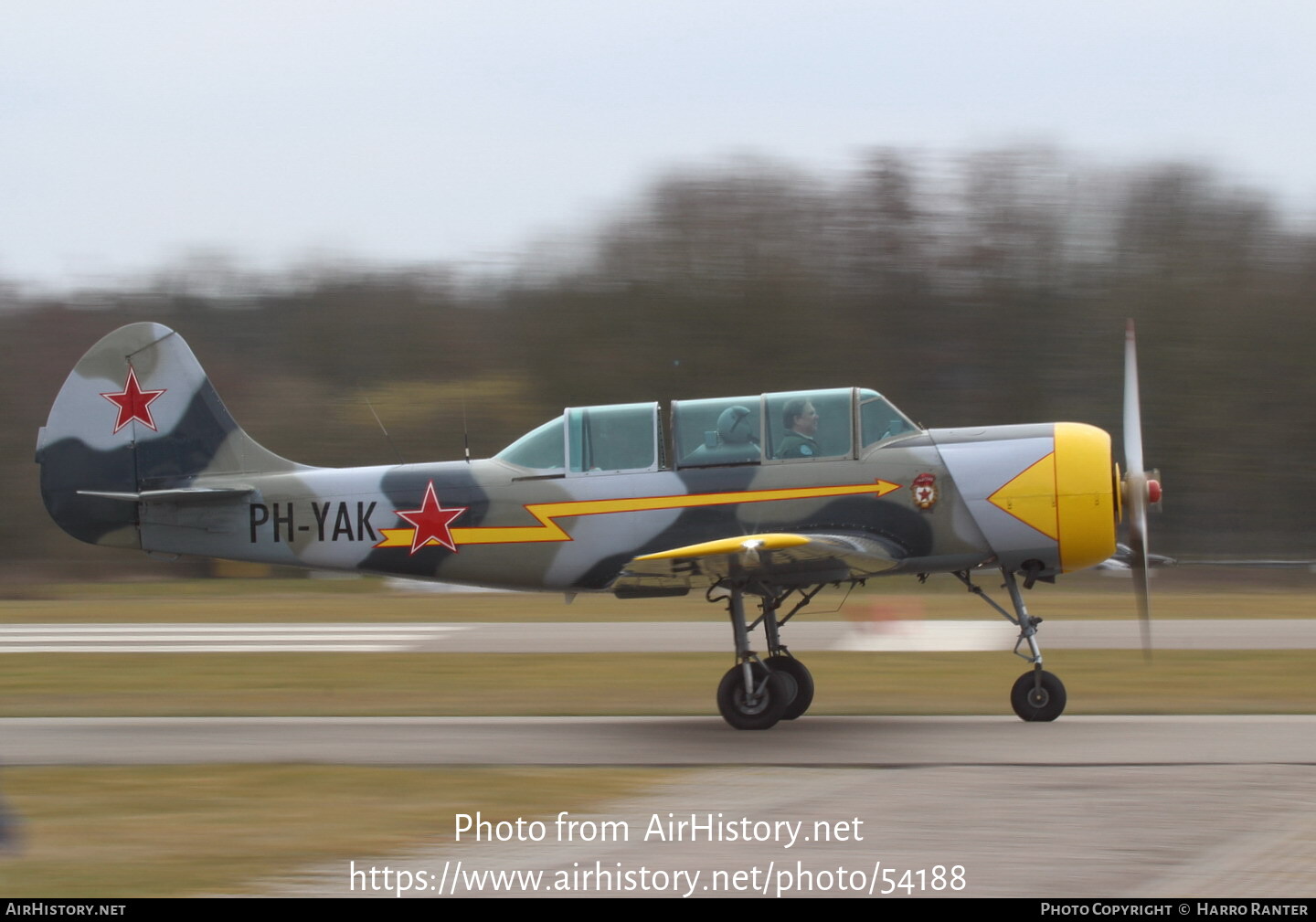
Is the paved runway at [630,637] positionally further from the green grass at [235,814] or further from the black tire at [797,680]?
the green grass at [235,814]

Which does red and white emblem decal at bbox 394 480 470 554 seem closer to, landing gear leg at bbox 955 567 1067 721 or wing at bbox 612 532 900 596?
wing at bbox 612 532 900 596

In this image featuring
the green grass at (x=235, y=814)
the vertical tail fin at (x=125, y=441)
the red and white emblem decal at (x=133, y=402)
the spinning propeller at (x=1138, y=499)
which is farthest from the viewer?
the red and white emblem decal at (x=133, y=402)

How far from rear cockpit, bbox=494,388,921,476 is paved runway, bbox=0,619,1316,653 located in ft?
17.0

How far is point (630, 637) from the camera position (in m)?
15.8

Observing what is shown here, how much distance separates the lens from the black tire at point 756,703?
30.8 feet

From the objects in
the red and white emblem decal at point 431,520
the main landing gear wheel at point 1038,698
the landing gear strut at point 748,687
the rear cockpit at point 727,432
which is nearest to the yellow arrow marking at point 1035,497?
the rear cockpit at point 727,432

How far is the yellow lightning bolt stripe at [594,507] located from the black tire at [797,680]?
1387 mm

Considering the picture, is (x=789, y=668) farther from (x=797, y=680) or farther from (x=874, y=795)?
(x=874, y=795)

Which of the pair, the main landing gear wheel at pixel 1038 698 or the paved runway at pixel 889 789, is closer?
the paved runway at pixel 889 789

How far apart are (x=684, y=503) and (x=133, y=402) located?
461 cm

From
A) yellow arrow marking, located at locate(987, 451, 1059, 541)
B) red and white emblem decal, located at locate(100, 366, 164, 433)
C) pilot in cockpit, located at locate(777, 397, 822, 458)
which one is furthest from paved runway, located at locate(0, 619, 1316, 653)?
pilot in cockpit, located at locate(777, 397, 822, 458)

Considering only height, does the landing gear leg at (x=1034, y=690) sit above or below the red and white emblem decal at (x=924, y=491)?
below

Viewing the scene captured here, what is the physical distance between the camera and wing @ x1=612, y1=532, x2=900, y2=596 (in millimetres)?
8562

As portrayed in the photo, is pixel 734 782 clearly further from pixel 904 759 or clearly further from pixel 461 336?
pixel 461 336
